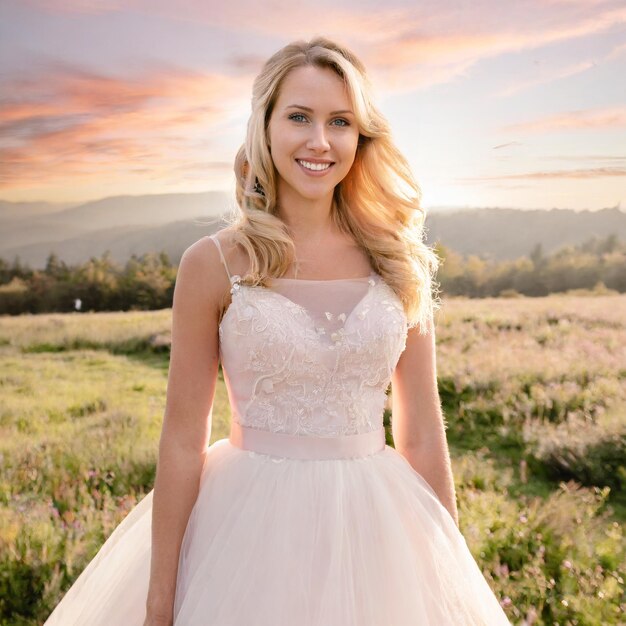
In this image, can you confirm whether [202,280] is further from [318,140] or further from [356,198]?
[356,198]

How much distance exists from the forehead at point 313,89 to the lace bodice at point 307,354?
473 mm

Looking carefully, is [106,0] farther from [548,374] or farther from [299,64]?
[548,374]

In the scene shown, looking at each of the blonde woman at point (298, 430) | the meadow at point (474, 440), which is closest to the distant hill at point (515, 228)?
the meadow at point (474, 440)

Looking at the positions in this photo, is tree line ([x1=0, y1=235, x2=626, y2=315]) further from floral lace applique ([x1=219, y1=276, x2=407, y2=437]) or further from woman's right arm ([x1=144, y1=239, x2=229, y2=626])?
woman's right arm ([x1=144, y1=239, x2=229, y2=626])

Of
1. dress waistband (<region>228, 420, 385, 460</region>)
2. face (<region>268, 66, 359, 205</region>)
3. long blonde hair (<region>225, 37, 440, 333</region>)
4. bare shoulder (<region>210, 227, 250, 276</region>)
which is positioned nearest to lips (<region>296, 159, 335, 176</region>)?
face (<region>268, 66, 359, 205</region>)

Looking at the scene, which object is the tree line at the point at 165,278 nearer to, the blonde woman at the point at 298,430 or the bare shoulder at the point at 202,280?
the blonde woman at the point at 298,430

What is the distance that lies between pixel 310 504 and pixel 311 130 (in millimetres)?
1039

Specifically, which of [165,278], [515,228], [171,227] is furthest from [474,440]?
[171,227]

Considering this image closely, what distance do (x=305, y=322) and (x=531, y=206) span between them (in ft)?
8.96

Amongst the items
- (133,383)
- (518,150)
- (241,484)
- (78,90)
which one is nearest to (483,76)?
(518,150)

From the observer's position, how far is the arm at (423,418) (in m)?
2.17

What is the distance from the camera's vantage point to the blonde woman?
5.86 ft

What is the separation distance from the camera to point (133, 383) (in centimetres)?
461

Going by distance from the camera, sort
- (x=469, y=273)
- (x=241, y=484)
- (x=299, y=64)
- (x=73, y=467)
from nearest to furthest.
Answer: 1. (x=241, y=484)
2. (x=299, y=64)
3. (x=73, y=467)
4. (x=469, y=273)
